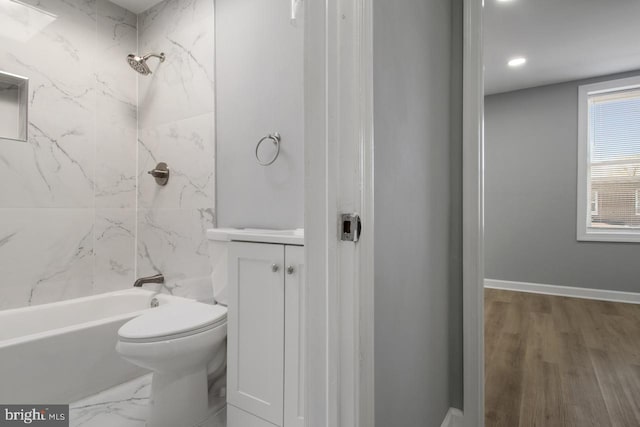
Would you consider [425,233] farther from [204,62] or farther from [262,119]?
[204,62]

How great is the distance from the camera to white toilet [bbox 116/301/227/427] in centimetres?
133

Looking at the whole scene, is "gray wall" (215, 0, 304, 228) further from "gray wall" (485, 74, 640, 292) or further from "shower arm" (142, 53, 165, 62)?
"gray wall" (485, 74, 640, 292)

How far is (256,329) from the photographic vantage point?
1.35 meters

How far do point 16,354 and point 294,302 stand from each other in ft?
4.53

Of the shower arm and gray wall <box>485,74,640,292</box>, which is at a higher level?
the shower arm

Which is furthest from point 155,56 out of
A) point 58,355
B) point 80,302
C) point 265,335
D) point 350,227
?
point 350,227

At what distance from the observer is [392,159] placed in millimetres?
810

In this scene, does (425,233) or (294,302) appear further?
(294,302)

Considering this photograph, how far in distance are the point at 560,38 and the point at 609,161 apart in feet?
5.69

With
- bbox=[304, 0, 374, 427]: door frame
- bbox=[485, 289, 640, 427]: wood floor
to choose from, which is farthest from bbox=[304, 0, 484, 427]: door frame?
bbox=[485, 289, 640, 427]: wood floor

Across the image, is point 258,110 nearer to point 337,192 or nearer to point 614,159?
point 337,192

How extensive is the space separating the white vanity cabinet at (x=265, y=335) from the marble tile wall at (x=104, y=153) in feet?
2.55

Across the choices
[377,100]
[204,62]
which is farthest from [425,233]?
[204,62]

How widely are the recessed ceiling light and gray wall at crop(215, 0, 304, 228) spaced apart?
273cm
